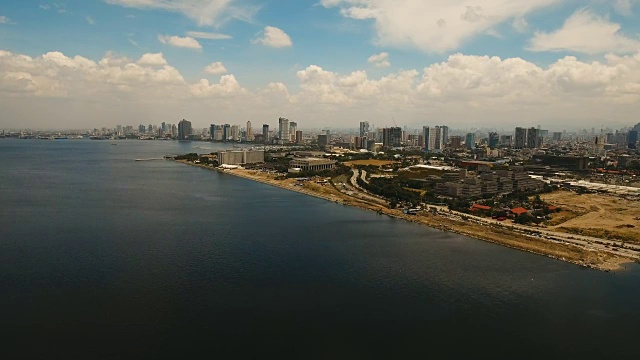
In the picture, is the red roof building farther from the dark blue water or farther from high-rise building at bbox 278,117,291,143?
high-rise building at bbox 278,117,291,143

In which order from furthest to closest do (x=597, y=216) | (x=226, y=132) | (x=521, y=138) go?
(x=226, y=132)
(x=521, y=138)
(x=597, y=216)

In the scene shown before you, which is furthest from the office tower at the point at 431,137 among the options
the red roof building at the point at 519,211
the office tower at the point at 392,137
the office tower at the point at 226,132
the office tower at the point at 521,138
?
the red roof building at the point at 519,211

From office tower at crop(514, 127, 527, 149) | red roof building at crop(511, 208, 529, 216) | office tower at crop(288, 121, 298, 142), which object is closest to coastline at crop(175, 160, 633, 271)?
red roof building at crop(511, 208, 529, 216)

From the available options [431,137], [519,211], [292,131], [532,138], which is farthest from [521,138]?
[519,211]

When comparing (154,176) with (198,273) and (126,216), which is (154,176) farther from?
(198,273)

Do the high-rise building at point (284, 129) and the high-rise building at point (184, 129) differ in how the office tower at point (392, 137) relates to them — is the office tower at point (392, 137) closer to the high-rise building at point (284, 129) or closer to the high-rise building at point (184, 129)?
the high-rise building at point (284, 129)

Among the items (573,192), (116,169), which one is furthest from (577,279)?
(116,169)

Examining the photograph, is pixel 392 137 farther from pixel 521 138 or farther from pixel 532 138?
pixel 532 138
